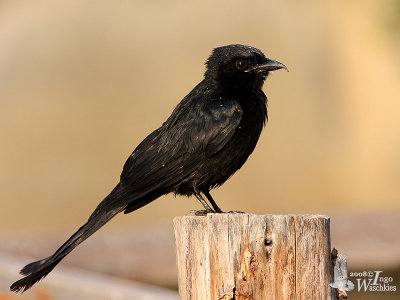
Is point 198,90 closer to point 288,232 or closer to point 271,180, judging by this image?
point 288,232

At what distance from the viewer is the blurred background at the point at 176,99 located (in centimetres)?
1864

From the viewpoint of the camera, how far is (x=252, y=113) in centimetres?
573

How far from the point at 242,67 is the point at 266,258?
2386mm

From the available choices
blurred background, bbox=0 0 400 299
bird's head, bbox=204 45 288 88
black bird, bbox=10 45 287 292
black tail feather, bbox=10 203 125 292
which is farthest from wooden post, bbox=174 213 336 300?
blurred background, bbox=0 0 400 299

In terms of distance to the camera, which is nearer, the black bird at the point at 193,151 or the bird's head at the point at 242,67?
the black bird at the point at 193,151

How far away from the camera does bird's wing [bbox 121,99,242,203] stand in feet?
17.7

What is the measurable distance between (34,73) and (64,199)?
508 centimetres

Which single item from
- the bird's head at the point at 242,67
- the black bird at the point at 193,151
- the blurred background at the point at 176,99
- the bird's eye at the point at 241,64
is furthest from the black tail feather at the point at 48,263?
the blurred background at the point at 176,99

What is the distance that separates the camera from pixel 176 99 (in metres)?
21.2

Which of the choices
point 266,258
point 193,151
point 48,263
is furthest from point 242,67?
point 266,258

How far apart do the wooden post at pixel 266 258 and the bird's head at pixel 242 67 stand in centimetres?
212

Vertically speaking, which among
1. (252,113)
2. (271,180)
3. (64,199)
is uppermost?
(271,180)

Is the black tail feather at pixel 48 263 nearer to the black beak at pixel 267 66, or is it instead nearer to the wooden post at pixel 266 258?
the wooden post at pixel 266 258

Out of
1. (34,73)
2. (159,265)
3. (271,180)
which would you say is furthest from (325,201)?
(159,265)
